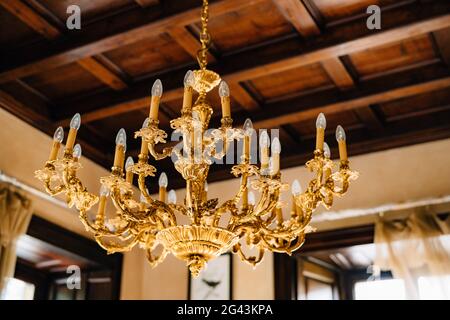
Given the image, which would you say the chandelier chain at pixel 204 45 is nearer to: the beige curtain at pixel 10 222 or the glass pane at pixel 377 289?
the beige curtain at pixel 10 222

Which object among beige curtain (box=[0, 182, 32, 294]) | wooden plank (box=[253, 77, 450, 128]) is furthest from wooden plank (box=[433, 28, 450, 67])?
beige curtain (box=[0, 182, 32, 294])

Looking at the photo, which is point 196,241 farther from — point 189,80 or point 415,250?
point 415,250

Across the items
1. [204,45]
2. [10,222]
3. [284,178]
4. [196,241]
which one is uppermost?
[284,178]

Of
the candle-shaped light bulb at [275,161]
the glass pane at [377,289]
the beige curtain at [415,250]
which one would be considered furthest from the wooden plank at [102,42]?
the glass pane at [377,289]

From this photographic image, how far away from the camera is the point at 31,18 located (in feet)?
12.4

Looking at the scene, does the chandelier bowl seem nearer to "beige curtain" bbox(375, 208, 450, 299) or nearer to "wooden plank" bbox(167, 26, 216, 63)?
"wooden plank" bbox(167, 26, 216, 63)

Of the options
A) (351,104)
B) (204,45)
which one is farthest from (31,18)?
(351,104)

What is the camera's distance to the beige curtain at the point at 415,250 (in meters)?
4.33

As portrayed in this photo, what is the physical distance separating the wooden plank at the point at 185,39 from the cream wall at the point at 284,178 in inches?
57.2

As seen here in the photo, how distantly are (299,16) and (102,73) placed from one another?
1438mm

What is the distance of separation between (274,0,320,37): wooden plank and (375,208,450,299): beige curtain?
160 cm

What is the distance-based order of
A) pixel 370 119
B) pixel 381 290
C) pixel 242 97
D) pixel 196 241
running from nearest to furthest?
pixel 196 241
pixel 242 97
pixel 370 119
pixel 381 290

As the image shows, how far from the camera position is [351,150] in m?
5.05
